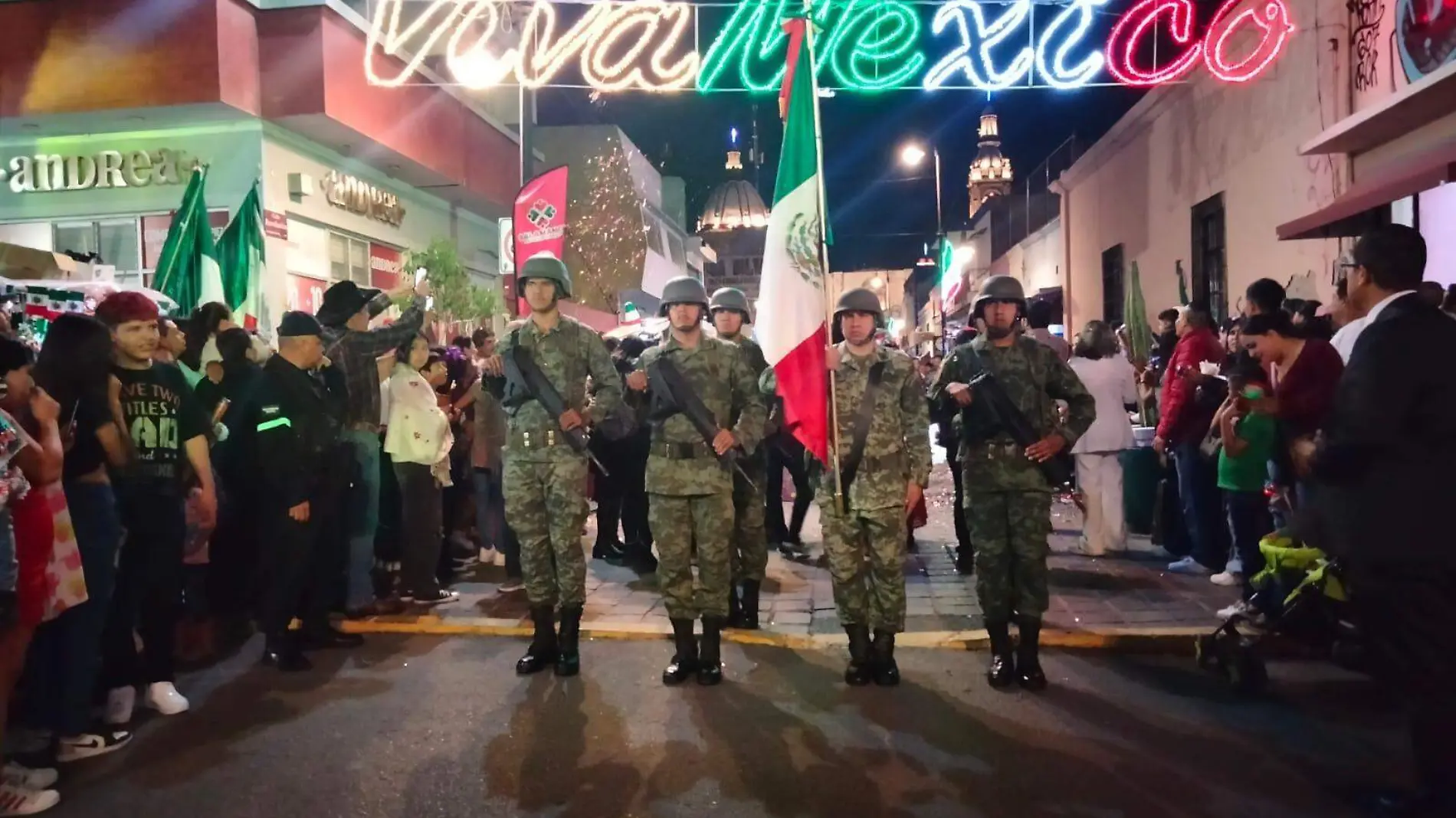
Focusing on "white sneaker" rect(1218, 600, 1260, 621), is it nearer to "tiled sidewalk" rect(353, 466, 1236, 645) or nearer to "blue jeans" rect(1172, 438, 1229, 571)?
"tiled sidewalk" rect(353, 466, 1236, 645)

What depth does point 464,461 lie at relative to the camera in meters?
8.51

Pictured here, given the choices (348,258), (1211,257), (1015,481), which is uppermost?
(348,258)

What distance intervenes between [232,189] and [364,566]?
9.08 metres

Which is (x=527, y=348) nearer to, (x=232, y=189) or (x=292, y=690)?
(x=292, y=690)

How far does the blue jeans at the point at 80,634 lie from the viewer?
4.29 metres

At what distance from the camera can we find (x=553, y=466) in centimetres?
558

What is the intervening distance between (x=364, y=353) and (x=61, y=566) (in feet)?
8.96

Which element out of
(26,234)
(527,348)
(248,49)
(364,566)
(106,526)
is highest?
(248,49)

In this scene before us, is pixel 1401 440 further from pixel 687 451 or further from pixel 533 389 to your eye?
pixel 533 389

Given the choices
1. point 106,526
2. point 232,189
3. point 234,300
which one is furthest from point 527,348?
point 232,189

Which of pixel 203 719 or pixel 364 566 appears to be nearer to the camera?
pixel 203 719

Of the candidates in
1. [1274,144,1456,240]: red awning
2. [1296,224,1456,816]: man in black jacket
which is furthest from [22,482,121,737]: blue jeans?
[1274,144,1456,240]: red awning

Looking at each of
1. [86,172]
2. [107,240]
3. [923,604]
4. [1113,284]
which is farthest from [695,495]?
[1113,284]

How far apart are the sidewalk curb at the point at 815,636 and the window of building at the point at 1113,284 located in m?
13.1
